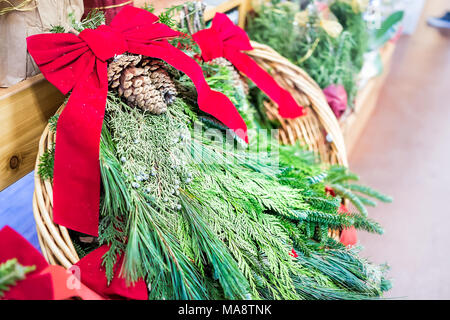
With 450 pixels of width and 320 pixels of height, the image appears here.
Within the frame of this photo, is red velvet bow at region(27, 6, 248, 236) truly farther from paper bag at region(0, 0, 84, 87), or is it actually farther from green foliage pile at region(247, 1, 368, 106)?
green foliage pile at region(247, 1, 368, 106)

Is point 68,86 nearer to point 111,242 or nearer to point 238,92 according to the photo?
point 111,242

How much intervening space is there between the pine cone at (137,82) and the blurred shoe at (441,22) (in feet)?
13.1

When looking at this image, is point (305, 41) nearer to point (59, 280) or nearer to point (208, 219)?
point (208, 219)

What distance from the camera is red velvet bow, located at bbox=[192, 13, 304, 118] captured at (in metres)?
0.90

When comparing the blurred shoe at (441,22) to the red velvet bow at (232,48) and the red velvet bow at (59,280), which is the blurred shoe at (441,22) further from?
the red velvet bow at (59,280)

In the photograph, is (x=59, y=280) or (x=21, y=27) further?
Result: (x=21, y=27)

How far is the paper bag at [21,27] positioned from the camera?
0.65 m

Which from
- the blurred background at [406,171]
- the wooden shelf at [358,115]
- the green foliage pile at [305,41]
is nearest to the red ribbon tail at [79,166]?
the blurred background at [406,171]

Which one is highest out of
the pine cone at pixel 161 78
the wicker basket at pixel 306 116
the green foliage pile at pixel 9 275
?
the pine cone at pixel 161 78

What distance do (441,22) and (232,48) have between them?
380 cm

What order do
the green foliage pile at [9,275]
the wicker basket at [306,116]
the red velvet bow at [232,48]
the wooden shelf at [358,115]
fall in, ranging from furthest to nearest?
the wooden shelf at [358,115], the wicker basket at [306,116], the red velvet bow at [232,48], the green foliage pile at [9,275]

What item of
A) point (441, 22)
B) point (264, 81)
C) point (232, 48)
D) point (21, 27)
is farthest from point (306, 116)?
point (441, 22)

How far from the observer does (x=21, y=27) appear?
661 mm
